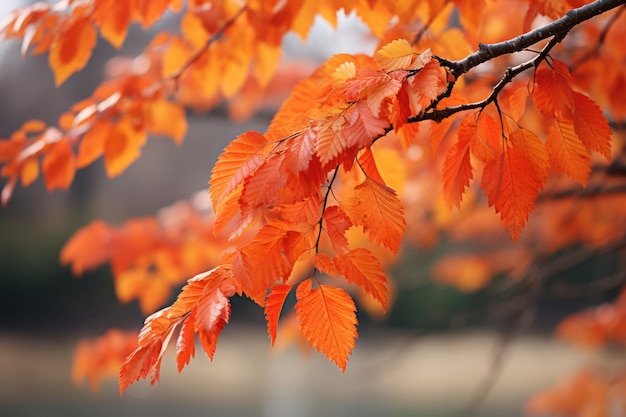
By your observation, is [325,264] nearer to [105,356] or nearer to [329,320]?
[329,320]

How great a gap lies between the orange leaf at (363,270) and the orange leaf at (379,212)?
2 centimetres

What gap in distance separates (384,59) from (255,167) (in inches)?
7.3

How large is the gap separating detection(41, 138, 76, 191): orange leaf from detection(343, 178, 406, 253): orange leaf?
0.80 m

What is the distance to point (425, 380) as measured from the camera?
6984mm

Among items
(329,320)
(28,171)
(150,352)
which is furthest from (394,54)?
(28,171)

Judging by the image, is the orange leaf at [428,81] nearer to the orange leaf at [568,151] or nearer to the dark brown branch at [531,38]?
the dark brown branch at [531,38]

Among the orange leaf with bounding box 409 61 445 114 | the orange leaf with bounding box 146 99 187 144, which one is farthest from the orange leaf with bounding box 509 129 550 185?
the orange leaf with bounding box 146 99 187 144

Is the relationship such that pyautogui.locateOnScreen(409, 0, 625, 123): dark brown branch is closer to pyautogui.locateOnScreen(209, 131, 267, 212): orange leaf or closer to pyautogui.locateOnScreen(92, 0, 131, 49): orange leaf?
pyautogui.locateOnScreen(209, 131, 267, 212): orange leaf

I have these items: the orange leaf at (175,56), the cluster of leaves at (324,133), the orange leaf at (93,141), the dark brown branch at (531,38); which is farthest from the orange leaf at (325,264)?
the orange leaf at (175,56)

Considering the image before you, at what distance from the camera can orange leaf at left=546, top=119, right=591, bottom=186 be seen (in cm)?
74

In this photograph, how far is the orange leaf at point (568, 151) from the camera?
74 centimetres

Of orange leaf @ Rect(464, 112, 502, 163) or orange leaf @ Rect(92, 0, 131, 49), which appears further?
orange leaf @ Rect(92, 0, 131, 49)

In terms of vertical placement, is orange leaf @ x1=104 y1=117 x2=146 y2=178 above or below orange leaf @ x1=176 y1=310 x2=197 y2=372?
above

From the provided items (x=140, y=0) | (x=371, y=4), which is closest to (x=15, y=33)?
(x=140, y=0)
